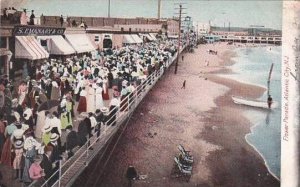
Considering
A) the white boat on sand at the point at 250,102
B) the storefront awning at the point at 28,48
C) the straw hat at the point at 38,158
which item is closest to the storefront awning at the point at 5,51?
the storefront awning at the point at 28,48

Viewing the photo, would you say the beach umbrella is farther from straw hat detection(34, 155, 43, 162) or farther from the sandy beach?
straw hat detection(34, 155, 43, 162)

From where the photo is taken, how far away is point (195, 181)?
3.61 m

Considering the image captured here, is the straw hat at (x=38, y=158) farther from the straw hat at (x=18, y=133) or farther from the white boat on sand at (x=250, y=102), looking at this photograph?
the white boat on sand at (x=250, y=102)

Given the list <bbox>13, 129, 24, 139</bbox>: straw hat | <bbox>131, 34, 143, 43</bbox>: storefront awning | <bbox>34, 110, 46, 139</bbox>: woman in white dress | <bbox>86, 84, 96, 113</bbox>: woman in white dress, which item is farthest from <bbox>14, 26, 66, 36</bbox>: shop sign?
<bbox>131, 34, 143, 43</bbox>: storefront awning

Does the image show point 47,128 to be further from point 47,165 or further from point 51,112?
point 51,112

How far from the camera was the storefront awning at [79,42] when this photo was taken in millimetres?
5740

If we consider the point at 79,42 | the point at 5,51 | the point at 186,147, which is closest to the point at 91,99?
the point at 5,51

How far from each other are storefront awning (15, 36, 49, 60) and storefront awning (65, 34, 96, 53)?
100cm

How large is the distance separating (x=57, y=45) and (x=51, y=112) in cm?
168

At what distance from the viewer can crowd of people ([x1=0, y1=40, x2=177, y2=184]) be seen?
294 cm

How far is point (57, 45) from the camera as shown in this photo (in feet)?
17.1

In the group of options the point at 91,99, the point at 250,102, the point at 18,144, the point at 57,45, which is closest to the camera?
the point at 18,144

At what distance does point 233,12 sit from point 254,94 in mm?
2771

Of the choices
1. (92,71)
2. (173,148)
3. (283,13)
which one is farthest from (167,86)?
(283,13)
